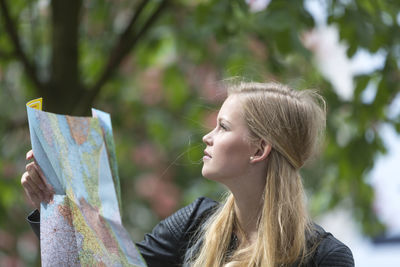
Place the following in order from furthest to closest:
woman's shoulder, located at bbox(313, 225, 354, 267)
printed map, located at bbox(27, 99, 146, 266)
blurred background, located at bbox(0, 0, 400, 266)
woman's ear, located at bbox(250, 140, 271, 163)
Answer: blurred background, located at bbox(0, 0, 400, 266), woman's ear, located at bbox(250, 140, 271, 163), woman's shoulder, located at bbox(313, 225, 354, 267), printed map, located at bbox(27, 99, 146, 266)

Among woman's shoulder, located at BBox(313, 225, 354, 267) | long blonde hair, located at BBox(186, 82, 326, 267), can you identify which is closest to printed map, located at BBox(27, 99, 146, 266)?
long blonde hair, located at BBox(186, 82, 326, 267)

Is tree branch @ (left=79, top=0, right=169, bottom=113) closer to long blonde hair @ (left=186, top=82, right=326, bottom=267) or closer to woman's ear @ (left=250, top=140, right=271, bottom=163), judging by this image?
long blonde hair @ (left=186, top=82, right=326, bottom=267)

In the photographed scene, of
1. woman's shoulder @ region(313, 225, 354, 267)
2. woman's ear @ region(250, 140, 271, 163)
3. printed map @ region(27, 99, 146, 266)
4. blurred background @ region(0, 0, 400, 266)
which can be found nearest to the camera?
printed map @ region(27, 99, 146, 266)

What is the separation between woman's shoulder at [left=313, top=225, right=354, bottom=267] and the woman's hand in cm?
71

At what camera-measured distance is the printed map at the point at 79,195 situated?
1.71 meters

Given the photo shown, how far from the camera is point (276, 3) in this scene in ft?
10.4

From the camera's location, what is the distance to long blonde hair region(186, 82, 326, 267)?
1929 millimetres

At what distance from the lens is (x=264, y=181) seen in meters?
2.01

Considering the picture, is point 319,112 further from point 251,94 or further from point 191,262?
point 191,262

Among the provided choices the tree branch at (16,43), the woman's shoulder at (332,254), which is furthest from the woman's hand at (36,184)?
the tree branch at (16,43)

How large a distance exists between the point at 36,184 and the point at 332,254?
2.56 feet

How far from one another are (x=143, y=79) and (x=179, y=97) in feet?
7.99

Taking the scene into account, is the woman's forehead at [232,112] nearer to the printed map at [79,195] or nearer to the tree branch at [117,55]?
the printed map at [79,195]

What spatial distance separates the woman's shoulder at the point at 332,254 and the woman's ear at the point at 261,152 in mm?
273
